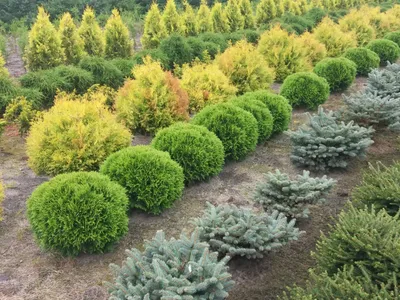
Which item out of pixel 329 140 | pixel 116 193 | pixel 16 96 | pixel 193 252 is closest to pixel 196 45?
pixel 16 96

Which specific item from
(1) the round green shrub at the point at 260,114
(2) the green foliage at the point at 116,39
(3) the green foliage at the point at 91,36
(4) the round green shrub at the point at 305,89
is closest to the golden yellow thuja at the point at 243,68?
(4) the round green shrub at the point at 305,89

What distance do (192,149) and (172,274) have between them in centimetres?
264

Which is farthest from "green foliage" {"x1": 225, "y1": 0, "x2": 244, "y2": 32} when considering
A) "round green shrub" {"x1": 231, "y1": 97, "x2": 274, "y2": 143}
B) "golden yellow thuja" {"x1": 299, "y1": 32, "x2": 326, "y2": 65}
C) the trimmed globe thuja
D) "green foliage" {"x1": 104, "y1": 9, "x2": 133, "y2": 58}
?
the trimmed globe thuja

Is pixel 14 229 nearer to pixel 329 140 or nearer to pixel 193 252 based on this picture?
pixel 193 252

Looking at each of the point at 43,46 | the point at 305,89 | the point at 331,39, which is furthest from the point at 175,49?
the point at 331,39

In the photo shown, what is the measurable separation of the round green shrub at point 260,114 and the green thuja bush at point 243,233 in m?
3.02

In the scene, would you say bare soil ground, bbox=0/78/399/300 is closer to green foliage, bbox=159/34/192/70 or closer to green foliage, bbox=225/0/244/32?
green foliage, bbox=159/34/192/70

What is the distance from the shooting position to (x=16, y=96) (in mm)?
8375

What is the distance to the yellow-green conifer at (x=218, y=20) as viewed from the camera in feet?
53.1

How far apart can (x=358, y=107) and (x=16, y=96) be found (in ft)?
22.0

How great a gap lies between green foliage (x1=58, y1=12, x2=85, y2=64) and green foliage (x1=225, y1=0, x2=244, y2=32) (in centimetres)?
717

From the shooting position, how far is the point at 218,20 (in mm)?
16312

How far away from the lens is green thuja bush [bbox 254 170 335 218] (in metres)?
4.50

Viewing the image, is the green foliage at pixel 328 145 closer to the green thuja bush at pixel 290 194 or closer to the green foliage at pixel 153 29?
the green thuja bush at pixel 290 194
